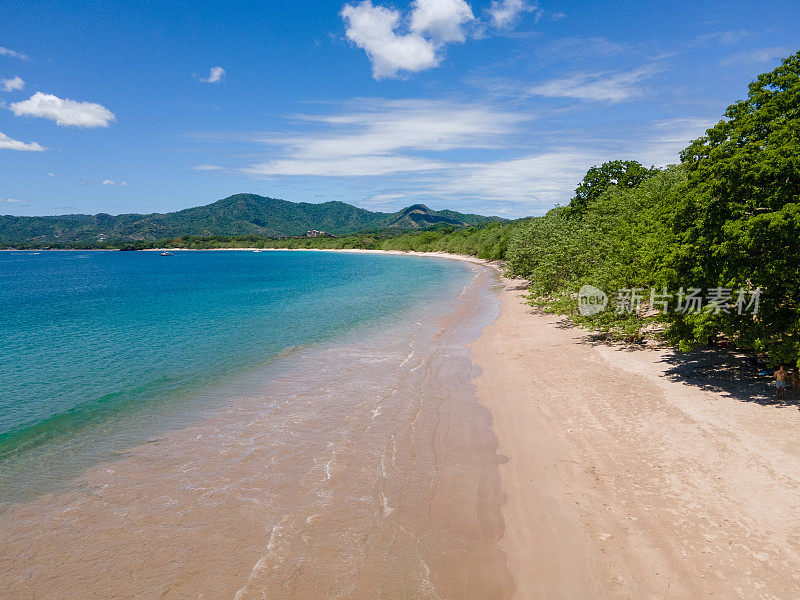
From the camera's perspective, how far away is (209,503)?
41.3 feet

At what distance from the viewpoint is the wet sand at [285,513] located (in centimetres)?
970

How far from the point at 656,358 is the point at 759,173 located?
1169 centimetres

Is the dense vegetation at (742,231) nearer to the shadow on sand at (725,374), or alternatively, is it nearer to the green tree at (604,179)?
the shadow on sand at (725,374)

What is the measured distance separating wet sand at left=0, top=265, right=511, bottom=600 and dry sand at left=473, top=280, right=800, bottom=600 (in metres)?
1.15

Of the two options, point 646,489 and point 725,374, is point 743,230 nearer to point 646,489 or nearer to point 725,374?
point 725,374

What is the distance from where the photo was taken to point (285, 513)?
1204 centimetres

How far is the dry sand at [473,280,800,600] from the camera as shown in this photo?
360 inches

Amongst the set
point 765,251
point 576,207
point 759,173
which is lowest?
point 765,251

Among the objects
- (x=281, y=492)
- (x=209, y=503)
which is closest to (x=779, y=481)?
(x=281, y=492)

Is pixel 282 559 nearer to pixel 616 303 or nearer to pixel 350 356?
pixel 350 356

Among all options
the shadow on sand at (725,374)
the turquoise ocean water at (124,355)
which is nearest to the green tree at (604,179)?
the turquoise ocean water at (124,355)

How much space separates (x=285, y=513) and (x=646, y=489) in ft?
34.0

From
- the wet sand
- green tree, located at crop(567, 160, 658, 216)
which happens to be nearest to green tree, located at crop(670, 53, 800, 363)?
the wet sand

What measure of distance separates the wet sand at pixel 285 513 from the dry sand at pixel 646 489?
3.77 feet
